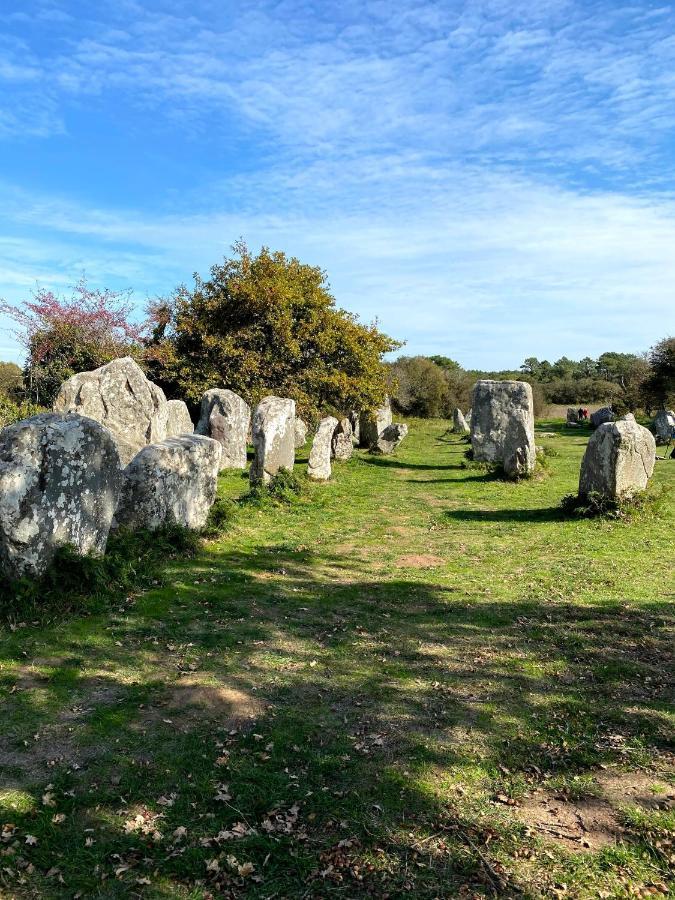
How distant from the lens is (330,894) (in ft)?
12.5

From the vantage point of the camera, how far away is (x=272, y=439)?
16.0 m

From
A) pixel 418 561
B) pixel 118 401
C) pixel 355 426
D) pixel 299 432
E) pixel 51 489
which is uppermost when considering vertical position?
pixel 118 401

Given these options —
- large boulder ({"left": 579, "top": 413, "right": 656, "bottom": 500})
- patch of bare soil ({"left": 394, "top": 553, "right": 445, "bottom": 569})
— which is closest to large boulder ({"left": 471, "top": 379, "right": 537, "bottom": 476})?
large boulder ({"left": 579, "top": 413, "right": 656, "bottom": 500})

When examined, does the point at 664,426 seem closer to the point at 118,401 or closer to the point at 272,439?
the point at 272,439

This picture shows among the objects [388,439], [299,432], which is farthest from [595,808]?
[388,439]

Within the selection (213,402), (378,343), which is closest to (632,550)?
(213,402)

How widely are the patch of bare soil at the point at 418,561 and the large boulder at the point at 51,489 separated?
4.83 m

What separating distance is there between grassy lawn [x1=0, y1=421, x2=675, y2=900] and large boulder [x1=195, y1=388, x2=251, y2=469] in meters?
9.16

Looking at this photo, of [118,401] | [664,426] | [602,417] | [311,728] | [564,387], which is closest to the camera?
[311,728]

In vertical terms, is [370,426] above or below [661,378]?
below

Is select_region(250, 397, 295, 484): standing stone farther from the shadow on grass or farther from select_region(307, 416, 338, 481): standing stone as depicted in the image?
the shadow on grass

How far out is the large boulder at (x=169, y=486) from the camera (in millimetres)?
10391

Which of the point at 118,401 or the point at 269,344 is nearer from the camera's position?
the point at 118,401

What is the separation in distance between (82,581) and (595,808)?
6337mm
